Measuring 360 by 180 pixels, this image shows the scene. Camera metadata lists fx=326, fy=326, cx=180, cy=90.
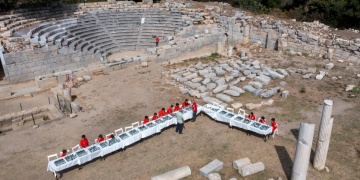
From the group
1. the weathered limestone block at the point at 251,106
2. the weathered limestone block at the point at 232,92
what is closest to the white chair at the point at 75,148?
the weathered limestone block at the point at 251,106

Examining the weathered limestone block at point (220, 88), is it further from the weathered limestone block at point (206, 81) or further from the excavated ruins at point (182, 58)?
the weathered limestone block at point (206, 81)

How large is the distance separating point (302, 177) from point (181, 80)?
10321 millimetres

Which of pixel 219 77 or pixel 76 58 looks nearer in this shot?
pixel 219 77

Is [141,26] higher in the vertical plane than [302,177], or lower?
higher

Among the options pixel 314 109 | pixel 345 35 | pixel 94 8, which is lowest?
pixel 314 109

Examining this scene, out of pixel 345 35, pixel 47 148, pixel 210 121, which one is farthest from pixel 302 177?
pixel 345 35

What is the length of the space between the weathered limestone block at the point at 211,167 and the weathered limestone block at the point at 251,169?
29.5 inches

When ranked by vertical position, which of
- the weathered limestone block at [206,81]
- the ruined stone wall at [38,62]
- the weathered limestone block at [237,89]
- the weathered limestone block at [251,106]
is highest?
the ruined stone wall at [38,62]

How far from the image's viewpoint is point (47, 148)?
42.9 ft

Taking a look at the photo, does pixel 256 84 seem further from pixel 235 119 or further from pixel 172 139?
pixel 172 139

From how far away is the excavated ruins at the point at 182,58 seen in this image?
16.3 meters

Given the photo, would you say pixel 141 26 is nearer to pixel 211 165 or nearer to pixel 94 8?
pixel 94 8

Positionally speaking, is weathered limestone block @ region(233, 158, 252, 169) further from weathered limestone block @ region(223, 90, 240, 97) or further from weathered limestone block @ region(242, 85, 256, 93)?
weathered limestone block @ region(242, 85, 256, 93)

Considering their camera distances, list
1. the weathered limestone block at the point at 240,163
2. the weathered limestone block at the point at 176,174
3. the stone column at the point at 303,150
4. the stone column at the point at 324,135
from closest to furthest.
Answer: the stone column at the point at 303,150 → the weathered limestone block at the point at 176,174 → the stone column at the point at 324,135 → the weathered limestone block at the point at 240,163
